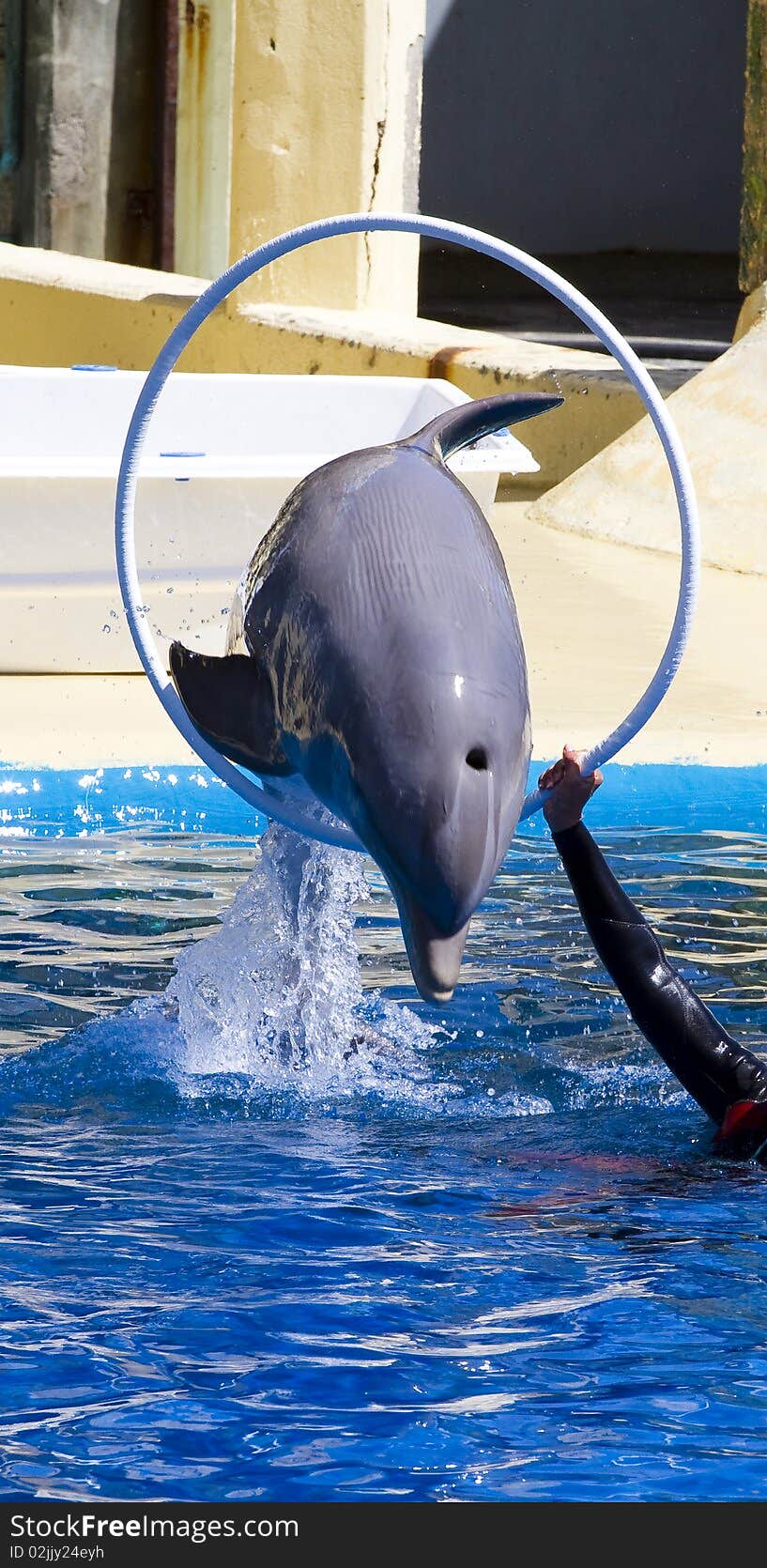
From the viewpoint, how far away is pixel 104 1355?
281 centimetres

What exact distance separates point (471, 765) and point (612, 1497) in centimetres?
90

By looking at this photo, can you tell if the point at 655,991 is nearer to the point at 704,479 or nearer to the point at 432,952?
the point at 432,952

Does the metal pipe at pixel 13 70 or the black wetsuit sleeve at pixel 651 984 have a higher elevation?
the metal pipe at pixel 13 70

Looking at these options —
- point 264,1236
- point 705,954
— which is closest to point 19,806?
point 705,954

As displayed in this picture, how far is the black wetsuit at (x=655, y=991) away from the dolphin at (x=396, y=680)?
2.19 feet

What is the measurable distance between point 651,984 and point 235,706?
3.02 ft

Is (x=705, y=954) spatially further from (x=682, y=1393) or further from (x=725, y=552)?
(x=725, y=552)

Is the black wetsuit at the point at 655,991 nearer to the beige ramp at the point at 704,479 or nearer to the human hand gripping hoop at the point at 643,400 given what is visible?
the human hand gripping hoop at the point at 643,400

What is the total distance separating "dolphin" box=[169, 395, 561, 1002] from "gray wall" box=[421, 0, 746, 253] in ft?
55.0

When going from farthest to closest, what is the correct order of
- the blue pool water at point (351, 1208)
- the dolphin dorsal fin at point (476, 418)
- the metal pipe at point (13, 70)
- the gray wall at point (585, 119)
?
1. the gray wall at point (585, 119)
2. the metal pipe at point (13, 70)
3. the dolphin dorsal fin at point (476, 418)
4. the blue pool water at point (351, 1208)

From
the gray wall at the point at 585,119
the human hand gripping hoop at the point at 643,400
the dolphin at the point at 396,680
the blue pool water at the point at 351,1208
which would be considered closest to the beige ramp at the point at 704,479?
the blue pool water at the point at 351,1208

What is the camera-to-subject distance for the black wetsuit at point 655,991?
3512 mm

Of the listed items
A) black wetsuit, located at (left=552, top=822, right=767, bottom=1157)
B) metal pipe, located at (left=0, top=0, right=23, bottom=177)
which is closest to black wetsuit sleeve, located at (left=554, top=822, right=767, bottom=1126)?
black wetsuit, located at (left=552, top=822, right=767, bottom=1157)

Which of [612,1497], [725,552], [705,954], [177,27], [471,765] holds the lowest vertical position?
[612,1497]
